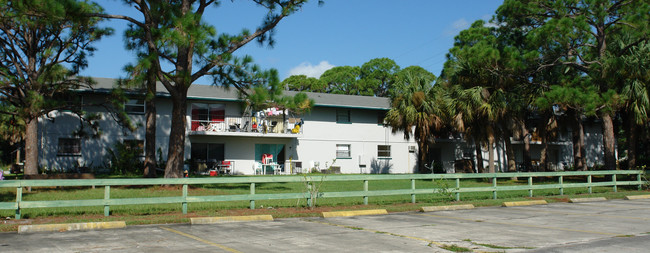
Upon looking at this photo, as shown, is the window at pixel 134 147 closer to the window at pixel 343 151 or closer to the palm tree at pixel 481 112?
the window at pixel 343 151

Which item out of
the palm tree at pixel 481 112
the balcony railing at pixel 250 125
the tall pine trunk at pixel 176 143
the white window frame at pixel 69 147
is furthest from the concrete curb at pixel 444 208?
the white window frame at pixel 69 147

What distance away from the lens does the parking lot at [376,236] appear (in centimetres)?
777

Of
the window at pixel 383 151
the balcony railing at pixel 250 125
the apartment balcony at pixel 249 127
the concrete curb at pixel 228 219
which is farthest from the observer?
the window at pixel 383 151

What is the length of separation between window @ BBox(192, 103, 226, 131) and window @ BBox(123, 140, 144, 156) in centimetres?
356

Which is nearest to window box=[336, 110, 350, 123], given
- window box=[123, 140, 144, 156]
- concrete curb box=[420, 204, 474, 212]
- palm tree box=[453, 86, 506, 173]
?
palm tree box=[453, 86, 506, 173]

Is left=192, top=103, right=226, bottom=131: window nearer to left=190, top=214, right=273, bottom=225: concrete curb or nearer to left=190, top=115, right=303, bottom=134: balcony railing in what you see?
left=190, top=115, right=303, bottom=134: balcony railing

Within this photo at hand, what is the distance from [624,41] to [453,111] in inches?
342

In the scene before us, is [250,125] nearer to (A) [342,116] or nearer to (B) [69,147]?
(A) [342,116]

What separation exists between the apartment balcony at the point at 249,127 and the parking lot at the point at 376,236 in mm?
18779

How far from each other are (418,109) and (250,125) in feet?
33.4

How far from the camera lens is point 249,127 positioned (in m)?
30.8

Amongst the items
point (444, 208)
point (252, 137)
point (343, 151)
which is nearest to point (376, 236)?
point (444, 208)

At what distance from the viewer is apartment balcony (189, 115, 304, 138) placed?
29.7 m

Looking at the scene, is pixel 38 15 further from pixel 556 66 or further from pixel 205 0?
pixel 556 66
